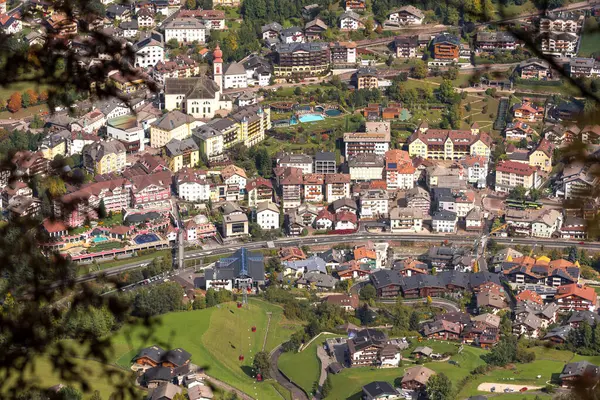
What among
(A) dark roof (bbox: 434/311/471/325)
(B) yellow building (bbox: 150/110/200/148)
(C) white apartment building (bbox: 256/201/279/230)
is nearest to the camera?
(A) dark roof (bbox: 434/311/471/325)

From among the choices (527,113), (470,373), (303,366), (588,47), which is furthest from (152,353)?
(588,47)

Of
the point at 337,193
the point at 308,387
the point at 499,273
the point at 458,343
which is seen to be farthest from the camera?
the point at 337,193

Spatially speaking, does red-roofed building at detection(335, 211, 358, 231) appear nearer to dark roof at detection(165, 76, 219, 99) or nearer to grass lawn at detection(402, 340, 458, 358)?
grass lawn at detection(402, 340, 458, 358)

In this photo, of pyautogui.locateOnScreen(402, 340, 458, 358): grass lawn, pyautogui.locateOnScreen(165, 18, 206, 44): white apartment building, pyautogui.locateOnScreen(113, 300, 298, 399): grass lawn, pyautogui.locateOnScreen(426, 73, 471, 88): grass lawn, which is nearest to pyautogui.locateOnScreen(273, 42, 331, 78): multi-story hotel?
pyautogui.locateOnScreen(165, 18, 206, 44): white apartment building

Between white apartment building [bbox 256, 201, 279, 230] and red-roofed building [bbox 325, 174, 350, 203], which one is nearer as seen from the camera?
white apartment building [bbox 256, 201, 279, 230]

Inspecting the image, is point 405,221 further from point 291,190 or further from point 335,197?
point 291,190

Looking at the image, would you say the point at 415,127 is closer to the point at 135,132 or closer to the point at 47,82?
the point at 135,132

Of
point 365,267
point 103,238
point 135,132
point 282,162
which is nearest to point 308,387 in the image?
point 365,267
